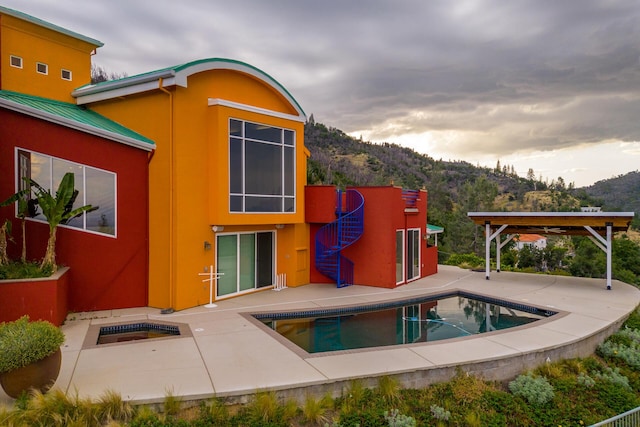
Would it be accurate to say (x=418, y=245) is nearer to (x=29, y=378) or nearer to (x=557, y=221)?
(x=557, y=221)

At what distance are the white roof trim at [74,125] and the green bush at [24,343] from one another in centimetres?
553

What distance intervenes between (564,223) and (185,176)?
40.8 ft

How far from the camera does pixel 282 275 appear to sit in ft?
42.5

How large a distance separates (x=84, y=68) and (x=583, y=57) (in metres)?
21.5

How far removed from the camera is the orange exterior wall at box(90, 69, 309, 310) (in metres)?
9.80

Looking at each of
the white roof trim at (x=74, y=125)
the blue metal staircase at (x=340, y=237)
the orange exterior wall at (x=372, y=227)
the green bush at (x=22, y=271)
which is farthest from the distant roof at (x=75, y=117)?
the blue metal staircase at (x=340, y=237)

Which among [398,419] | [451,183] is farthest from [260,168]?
[451,183]

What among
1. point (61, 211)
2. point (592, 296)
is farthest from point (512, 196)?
Answer: point (61, 211)

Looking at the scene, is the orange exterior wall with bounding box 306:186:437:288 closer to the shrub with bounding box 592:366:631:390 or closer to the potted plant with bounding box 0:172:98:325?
the shrub with bounding box 592:366:631:390

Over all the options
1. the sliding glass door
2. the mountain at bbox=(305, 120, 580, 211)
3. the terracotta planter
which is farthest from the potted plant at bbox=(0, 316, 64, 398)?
the mountain at bbox=(305, 120, 580, 211)

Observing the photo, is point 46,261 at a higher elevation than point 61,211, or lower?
lower

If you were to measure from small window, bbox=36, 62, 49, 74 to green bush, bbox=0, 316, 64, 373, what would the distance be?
374 inches

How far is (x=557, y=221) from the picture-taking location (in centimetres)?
1360

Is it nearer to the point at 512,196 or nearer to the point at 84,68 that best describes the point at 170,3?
the point at 84,68
